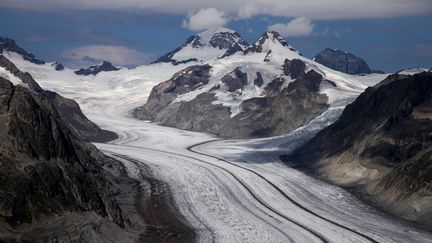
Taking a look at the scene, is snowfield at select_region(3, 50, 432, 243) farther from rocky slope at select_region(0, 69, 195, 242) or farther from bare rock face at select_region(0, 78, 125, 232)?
bare rock face at select_region(0, 78, 125, 232)

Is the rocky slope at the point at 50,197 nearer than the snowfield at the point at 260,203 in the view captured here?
Yes

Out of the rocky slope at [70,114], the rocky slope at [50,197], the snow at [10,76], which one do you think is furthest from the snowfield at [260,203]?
the snow at [10,76]

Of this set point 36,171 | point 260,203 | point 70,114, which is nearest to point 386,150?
point 260,203

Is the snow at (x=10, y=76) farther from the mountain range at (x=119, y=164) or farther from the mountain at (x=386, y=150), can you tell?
the mountain at (x=386, y=150)

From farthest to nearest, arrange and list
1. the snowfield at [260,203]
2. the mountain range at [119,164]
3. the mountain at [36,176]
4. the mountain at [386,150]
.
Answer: the mountain at [386,150]
the snowfield at [260,203]
the mountain range at [119,164]
the mountain at [36,176]

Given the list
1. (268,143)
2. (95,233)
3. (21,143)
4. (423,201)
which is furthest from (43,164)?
(268,143)
